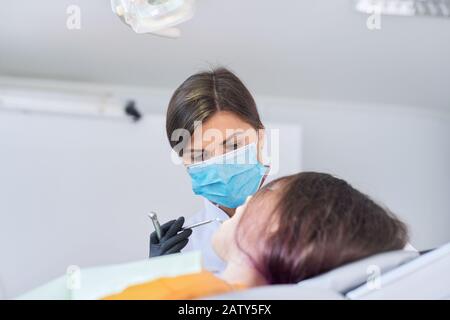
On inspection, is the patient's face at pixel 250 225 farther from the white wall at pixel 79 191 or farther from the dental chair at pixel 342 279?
the white wall at pixel 79 191

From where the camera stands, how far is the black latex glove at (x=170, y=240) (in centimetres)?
155

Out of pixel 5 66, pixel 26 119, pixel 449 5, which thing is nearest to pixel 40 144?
pixel 26 119

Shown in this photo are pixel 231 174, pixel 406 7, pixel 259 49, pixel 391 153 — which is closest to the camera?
pixel 231 174

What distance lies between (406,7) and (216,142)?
977 millimetres

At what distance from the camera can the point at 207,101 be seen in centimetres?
173

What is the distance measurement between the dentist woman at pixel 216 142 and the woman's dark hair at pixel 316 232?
0.67 meters

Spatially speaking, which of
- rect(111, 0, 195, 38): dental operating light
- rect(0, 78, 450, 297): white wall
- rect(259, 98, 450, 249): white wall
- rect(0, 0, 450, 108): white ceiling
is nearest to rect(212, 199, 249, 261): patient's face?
rect(111, 0, 195, 38): dental operating light

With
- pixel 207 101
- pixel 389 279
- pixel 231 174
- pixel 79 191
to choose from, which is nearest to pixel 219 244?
pixel 389 279

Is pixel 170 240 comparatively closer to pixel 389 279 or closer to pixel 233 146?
pixel 233 146

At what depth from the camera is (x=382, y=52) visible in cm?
244

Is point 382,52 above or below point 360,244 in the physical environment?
above

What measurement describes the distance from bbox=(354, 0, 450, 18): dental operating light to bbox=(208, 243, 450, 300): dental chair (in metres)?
1.34

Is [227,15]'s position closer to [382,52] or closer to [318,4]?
[318,4]
